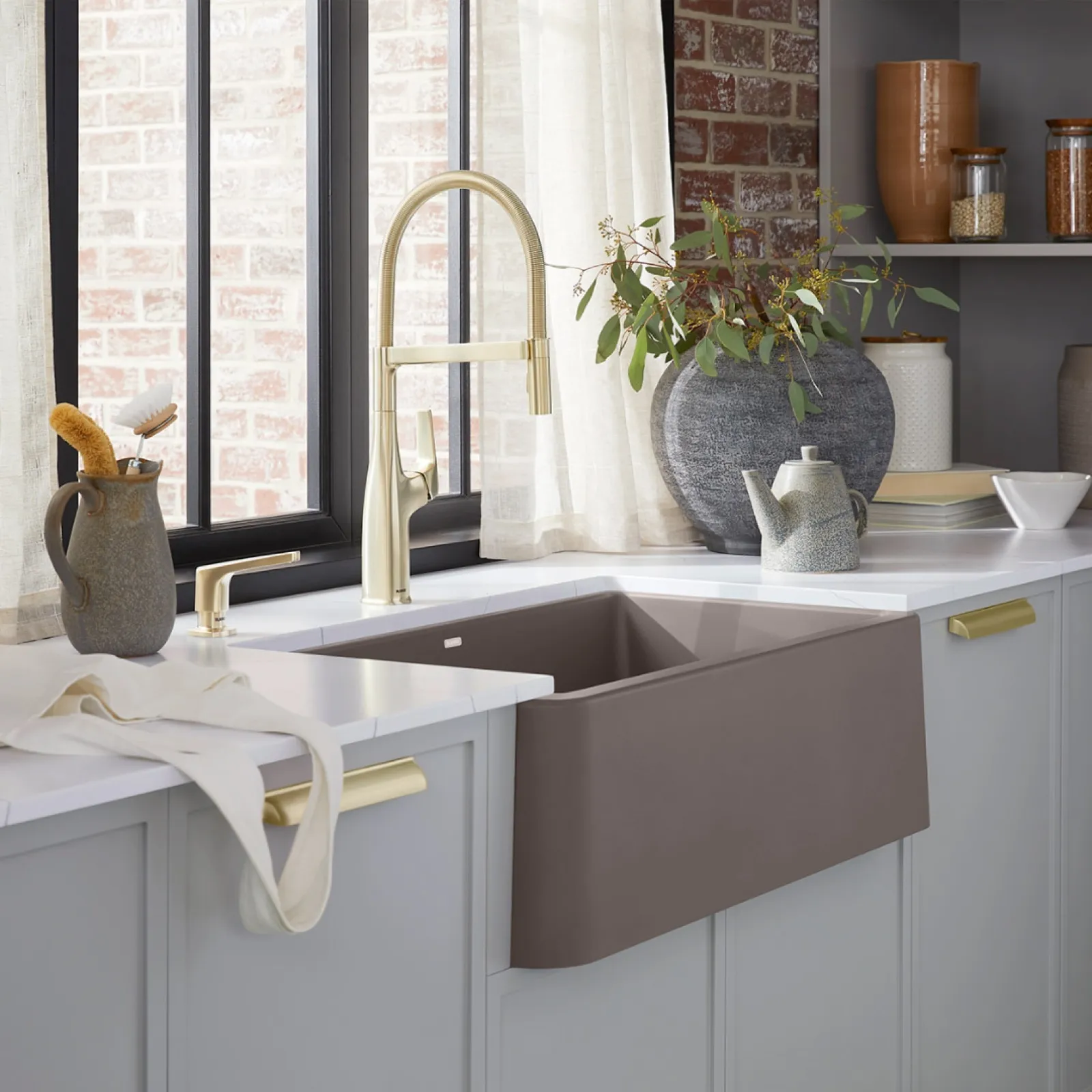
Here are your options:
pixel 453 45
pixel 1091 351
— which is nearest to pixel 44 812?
pixel 453 45

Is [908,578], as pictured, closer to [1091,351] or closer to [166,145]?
[1091,351]

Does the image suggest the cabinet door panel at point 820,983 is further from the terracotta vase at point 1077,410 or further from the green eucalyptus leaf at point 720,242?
the terracotta vase at point 1077,410

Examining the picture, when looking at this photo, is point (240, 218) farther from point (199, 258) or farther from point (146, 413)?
point (146, 413)

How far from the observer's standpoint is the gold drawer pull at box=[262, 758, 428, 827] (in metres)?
1.29

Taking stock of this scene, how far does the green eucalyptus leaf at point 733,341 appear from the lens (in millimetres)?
2367

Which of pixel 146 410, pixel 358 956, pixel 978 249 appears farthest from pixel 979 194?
pixel 358 956

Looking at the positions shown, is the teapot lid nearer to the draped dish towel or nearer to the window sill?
the window sill

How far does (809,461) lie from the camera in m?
2.29

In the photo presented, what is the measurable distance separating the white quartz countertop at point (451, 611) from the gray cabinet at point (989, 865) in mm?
97

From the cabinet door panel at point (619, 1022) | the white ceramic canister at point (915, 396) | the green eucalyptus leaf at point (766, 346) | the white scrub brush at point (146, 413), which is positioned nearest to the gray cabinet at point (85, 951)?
the cabinet door panel at point (619, 1022)

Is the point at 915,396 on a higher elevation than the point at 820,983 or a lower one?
higher

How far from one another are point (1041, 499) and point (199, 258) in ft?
4.66

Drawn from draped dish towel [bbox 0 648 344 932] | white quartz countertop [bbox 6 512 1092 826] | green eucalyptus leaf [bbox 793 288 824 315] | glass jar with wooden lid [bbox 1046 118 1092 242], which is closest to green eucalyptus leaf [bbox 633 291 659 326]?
green eucalyptus leaf [bbox 793 288 824 315]

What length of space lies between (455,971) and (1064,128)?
2.24 m
